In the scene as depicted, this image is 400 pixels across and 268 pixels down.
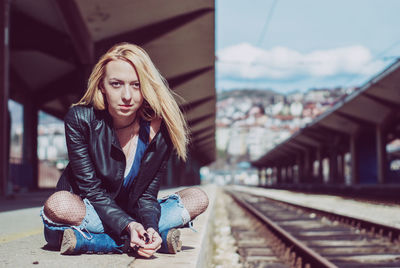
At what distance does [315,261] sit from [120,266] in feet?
11.1

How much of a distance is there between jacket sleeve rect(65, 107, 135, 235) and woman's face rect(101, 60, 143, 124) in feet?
0.66

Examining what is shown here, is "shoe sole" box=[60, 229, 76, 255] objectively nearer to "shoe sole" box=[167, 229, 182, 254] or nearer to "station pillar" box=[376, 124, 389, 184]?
"shoe sole" box=[167, 229, 182, 254]

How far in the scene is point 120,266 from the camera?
2.75m

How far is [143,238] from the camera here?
9.40ft

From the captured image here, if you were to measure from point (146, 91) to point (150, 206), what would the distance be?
725mm

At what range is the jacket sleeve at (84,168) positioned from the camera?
2.92 metres

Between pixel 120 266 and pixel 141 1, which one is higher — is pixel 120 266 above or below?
below

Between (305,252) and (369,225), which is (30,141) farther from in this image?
(305,252)

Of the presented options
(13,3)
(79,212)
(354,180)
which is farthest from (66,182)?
(354,180)

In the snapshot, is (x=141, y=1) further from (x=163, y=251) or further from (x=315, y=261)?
(x=163, y=251)

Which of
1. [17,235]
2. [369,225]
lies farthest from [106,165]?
[369,225]

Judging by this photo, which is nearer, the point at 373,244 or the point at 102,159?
the point at 102,159

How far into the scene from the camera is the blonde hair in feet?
9.56

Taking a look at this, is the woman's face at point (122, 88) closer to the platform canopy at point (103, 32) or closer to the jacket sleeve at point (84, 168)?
the jacket sleeve at point (84, 168)
